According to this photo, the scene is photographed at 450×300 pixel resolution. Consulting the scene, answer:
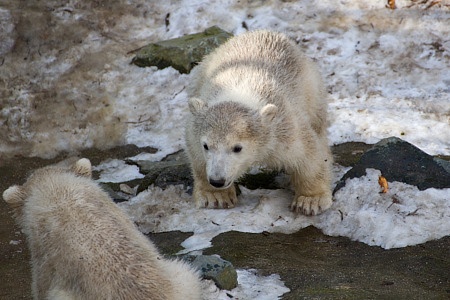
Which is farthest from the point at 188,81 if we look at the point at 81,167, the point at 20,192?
the point at 20,192

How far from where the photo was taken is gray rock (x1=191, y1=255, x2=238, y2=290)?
5.08 meters

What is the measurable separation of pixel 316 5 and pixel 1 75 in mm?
4837

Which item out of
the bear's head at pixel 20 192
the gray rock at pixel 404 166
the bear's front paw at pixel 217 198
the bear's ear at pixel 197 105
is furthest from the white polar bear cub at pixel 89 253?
the gray rock at pixel 404 166

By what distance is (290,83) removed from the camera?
7680mm

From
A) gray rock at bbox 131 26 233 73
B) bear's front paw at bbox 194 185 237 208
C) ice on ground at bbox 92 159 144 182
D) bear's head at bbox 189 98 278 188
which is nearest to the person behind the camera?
bear's head at bbox 189 98 278 188

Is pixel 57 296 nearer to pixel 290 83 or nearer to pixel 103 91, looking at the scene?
pixel 290 83

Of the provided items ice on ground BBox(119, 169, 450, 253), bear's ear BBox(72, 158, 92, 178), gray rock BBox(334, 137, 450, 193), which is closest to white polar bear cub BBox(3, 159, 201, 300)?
bear's ear BBox(72, 158, 92, 178)

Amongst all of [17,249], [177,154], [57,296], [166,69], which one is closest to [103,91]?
[166,69]

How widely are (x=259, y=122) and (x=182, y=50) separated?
4.08m

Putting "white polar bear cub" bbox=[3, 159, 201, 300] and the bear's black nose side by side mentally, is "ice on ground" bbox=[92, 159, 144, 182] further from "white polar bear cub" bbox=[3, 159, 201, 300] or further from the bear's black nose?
"white polar bear cub" bbox=[3, 159, 201, 300]

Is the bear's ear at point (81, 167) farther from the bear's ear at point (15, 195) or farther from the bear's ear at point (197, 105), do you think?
the bear's ear at point (197, 105)

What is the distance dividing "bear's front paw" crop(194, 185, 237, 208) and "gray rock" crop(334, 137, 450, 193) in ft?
3.38

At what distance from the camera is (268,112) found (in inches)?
269

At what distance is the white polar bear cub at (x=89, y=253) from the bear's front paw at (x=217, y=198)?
6.87 ft
